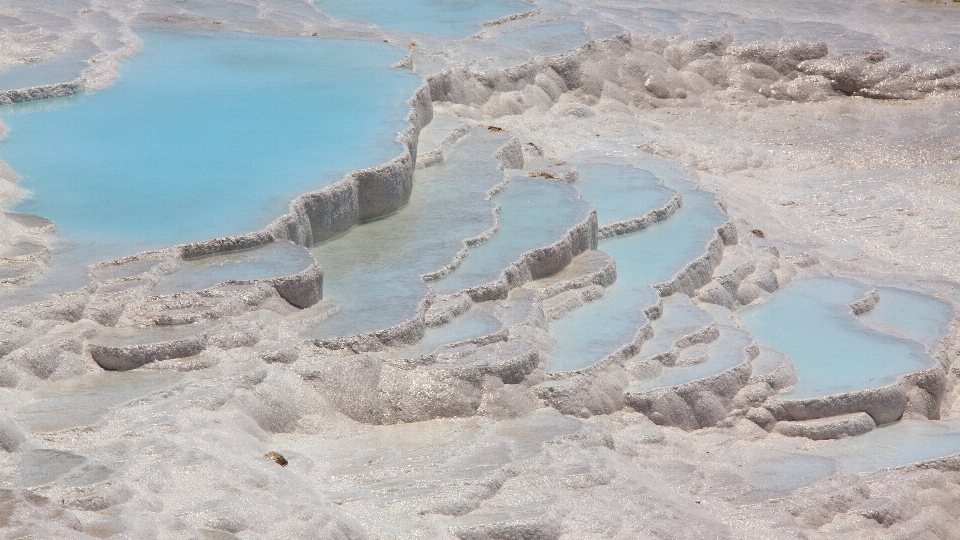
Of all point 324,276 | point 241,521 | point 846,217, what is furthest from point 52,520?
point 846,217

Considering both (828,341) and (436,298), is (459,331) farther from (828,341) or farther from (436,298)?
(828,341)

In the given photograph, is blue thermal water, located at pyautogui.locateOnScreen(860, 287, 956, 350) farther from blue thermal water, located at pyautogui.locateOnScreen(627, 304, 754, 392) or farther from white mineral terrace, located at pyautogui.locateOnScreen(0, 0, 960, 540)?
blue thermal water, located at pyautogui.locateOnScreen(627, 304, 754, 392)

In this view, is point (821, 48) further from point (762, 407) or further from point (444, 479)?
point (444, 479)

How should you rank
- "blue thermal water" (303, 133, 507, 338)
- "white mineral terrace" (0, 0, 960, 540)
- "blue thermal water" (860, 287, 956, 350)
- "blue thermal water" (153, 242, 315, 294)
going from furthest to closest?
"blue thermal water" (860, 287, 956, 350)
"blue thermal water" (303, 133, 507, 338)
"blue thermal water" (153, 242, 315, 294)
"white mineral terrace" (0, 0, 960, 540)

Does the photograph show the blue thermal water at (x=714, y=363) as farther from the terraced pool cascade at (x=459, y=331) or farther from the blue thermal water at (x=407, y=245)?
the blue thermal water at (x=407, y=245)

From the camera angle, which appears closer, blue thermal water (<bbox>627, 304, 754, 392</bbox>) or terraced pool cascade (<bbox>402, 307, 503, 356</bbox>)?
terraced pool cascade (<bbox>402, 307, 503, 356</bbox>)

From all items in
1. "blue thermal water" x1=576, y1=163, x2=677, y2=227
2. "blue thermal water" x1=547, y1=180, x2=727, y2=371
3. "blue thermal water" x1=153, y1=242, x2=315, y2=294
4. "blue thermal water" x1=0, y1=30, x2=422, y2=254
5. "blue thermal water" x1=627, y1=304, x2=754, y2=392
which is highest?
"blue thermal water" x1=0, y1=30, x2=422, y2=254

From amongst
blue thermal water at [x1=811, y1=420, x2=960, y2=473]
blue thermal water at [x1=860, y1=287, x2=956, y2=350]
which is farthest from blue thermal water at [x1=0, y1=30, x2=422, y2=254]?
blue thermal water at [x1=860, y1=287, x2=956, y2=350]
